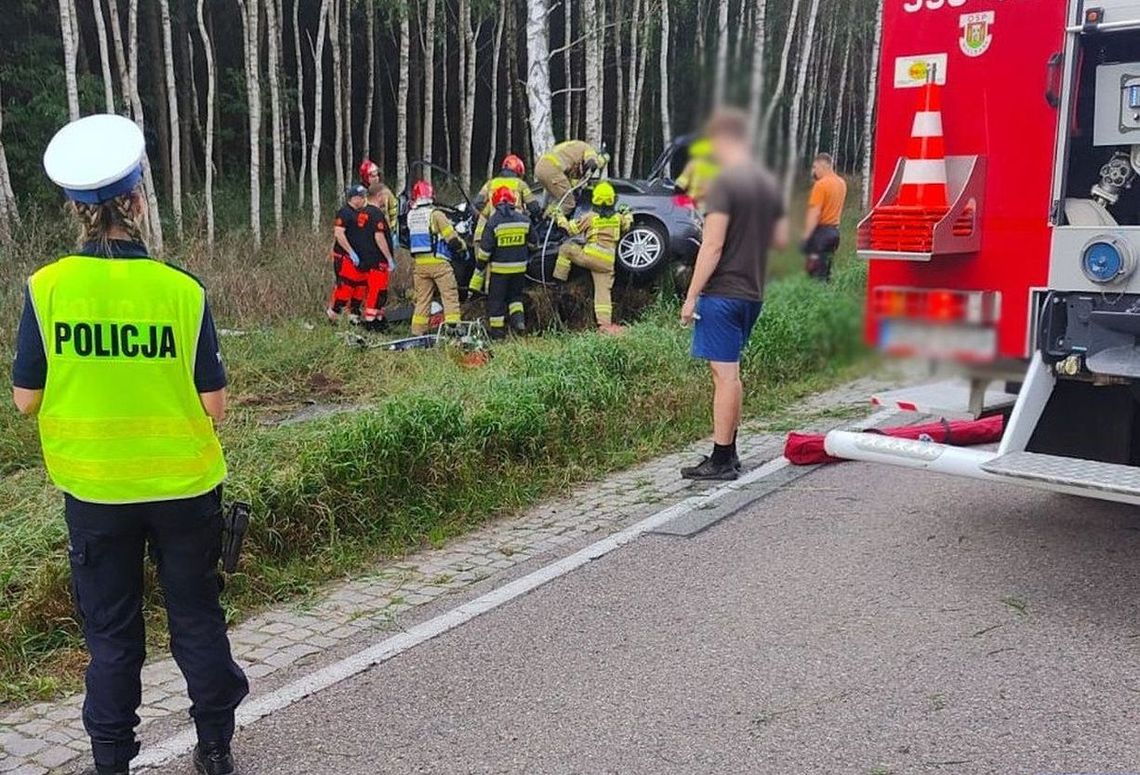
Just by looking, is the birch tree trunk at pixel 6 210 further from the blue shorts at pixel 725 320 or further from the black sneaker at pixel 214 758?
the blue shorts at pixel 725 320

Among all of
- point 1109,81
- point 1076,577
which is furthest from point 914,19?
point 1076,577

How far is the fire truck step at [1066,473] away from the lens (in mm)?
2598

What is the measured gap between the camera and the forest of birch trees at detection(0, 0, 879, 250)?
3.65ft

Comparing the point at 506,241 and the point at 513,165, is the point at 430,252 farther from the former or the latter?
the point at 513,165

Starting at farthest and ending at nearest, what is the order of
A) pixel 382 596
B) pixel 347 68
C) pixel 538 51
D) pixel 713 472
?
1. pixel 347 68
2. pixel 713 472
3. pixel 382 596
4. pixel 538 51

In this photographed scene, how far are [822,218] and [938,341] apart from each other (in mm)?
185

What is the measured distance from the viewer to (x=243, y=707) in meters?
3.89

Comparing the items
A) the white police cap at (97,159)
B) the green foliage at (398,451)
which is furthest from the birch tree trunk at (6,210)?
the white police cap at (97,159)

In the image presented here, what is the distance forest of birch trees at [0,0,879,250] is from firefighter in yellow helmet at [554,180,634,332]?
421 millimetres

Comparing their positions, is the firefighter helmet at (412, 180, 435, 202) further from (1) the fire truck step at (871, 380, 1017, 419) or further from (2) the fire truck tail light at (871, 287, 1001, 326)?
(2) the fire truck tail light at (871, 287, 1001, 326)

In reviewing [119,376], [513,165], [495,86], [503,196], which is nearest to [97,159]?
[119,376]

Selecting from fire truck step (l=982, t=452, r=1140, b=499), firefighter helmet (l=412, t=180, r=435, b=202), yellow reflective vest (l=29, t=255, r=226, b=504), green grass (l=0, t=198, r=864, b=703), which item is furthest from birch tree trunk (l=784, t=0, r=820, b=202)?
firefighter helmet (l=412, t=180, r=435, b=202)

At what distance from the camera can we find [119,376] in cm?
303

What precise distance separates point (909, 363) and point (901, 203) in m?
0.37
